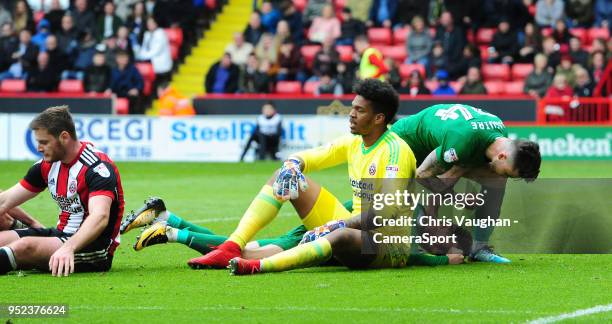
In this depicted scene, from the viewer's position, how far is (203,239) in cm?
948

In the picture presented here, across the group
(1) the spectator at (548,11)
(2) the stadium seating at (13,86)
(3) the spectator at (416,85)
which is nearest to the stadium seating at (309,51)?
(3) the spectator at (416,85)

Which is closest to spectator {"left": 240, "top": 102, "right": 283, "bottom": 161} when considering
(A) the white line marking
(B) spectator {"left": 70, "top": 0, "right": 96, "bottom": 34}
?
(B) spectator {"left": 70, "top": 0, "right": 96, "bottom": 34}

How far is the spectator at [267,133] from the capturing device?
23.6 m

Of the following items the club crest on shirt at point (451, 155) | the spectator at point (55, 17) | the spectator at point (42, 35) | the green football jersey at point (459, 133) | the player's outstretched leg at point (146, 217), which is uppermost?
the spectator at point (55, 17)

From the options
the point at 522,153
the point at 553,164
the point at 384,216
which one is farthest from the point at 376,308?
the point at 553,164

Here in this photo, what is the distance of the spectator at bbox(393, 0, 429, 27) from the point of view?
28.2 meters

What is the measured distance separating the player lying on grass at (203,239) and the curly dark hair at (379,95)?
1.06 meters

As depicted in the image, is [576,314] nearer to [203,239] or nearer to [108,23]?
[203,239]

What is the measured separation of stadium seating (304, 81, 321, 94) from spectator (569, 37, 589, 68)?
5568 mm

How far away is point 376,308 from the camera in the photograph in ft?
23.8

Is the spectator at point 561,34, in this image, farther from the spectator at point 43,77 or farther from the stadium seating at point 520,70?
the spectator at point 43,77

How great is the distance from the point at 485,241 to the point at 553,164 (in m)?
13.1

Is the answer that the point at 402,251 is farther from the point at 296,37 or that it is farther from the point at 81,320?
the point at 296,37

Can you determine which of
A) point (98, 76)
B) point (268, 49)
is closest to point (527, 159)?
point (268, 49)
